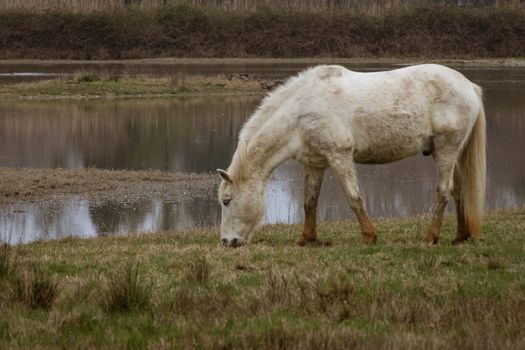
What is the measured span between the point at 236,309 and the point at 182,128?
2531 centimetres

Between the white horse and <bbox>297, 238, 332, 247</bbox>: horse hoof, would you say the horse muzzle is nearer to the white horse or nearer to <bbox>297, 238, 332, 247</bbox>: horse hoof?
the white horse

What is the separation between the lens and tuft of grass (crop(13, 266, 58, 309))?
6996 mm

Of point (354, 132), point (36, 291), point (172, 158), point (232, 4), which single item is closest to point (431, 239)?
point (354, 132)

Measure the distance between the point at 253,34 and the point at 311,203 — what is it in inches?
2460

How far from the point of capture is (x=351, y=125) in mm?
10922

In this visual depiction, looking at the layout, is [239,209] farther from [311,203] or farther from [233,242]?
[311,203]

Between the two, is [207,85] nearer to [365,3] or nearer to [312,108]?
[312,108]

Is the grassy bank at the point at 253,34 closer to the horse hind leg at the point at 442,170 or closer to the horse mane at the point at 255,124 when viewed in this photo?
the horse mane at the point at 255,124

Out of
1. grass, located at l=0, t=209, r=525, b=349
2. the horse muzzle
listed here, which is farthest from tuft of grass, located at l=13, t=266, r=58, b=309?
the horse muzzle

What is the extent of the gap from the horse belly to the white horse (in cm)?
1

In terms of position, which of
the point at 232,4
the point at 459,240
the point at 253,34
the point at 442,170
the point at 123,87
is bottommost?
the point at 123,87

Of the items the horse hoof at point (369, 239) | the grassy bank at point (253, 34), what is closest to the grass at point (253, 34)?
the grassy bank at point (253, 34)

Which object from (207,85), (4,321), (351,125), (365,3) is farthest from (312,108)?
(365,3)

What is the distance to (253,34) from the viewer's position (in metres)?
72.9
